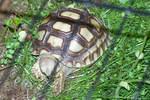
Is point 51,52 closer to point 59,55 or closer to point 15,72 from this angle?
point 59,55

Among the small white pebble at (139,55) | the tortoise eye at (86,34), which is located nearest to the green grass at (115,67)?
the small white pebble at (139,55)

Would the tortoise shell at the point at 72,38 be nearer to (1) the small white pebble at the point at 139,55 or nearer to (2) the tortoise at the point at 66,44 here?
(2) the tortoise at the point at 66,44

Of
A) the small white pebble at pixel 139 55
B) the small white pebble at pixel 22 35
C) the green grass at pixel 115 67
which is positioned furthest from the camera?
the small white pebble at pixel 22 35

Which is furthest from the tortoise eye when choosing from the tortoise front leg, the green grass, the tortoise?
the tortoise front leg

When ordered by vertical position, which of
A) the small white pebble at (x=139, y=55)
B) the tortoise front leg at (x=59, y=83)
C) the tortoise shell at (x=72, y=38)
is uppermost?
the tortoise shell at (x=72, y=38)

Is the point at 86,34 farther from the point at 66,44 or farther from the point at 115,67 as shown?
the point at 115,67

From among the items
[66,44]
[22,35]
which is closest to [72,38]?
[66,44]

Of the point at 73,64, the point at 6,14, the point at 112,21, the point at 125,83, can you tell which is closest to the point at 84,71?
the point at 73,64
